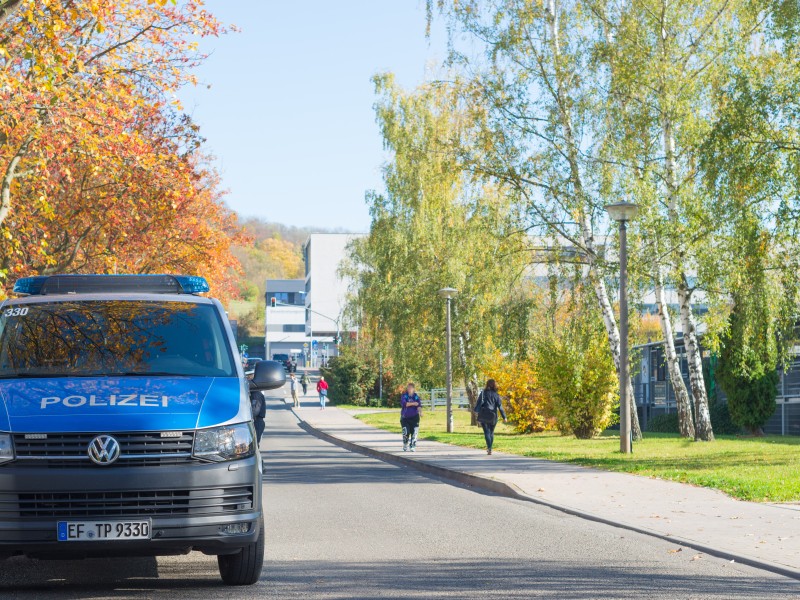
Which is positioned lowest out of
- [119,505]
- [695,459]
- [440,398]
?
[695,459]

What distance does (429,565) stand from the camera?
9648 mm

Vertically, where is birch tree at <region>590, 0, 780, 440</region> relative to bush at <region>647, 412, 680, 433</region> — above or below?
above

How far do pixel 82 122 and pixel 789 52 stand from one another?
1265 centimetres

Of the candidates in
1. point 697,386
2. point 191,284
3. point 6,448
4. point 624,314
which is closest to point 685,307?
point 697,386

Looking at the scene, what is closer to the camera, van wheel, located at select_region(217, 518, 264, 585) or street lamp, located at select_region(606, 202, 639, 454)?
van wheel, located at select_region(217, 518, 264, 585)

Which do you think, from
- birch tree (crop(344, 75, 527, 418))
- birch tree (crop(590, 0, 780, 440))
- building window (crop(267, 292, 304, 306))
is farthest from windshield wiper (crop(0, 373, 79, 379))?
building window (crop(267, 292, 304, 306))

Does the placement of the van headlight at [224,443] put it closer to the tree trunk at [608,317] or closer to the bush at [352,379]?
the tree trunk at [608,317]

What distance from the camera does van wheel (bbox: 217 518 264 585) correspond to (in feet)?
27.2

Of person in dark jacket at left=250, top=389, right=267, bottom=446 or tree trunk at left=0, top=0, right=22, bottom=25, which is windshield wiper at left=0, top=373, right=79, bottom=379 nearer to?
tree trunk at left=0, top=0, right=22, bottom=25

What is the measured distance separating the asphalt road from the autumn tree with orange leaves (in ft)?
25.2

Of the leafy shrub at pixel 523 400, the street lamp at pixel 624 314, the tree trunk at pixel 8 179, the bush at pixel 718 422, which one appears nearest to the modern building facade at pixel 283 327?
the bush at pixel 718 422

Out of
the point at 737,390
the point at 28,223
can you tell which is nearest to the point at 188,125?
the point at 28,223

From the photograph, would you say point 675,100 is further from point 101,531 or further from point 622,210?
point 101,531

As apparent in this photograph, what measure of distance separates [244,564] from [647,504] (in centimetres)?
731
